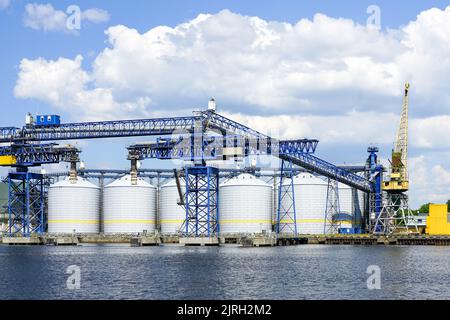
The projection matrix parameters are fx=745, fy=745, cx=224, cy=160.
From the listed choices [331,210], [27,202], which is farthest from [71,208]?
[331,210]

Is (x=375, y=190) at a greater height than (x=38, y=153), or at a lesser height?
lesser

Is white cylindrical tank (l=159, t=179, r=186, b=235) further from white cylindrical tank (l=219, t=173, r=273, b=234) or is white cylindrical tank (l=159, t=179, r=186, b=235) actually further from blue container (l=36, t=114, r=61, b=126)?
blue container (l=36, t=114, r=61, b=126)

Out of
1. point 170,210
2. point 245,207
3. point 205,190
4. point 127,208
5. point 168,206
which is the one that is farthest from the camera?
point 168,206

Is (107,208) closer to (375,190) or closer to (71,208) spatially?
(71,208)

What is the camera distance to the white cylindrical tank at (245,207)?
156 meters

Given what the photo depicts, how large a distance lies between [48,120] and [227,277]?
301ft

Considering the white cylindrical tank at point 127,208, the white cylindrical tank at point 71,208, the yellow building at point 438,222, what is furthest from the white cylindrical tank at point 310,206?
the white cylindrical tank at point 71,208

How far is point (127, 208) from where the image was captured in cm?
16712

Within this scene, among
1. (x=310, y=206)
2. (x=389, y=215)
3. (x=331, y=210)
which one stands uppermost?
(x=310, y=206)

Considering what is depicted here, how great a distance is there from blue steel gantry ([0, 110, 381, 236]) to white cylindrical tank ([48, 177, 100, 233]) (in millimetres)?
7251

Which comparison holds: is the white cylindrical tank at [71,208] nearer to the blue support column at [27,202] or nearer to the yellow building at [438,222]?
the blue support column at [27,202]

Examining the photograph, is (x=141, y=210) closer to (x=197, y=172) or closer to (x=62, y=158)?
(x=62, y=158)

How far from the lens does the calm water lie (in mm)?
59844

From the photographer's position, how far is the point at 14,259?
331 feet
